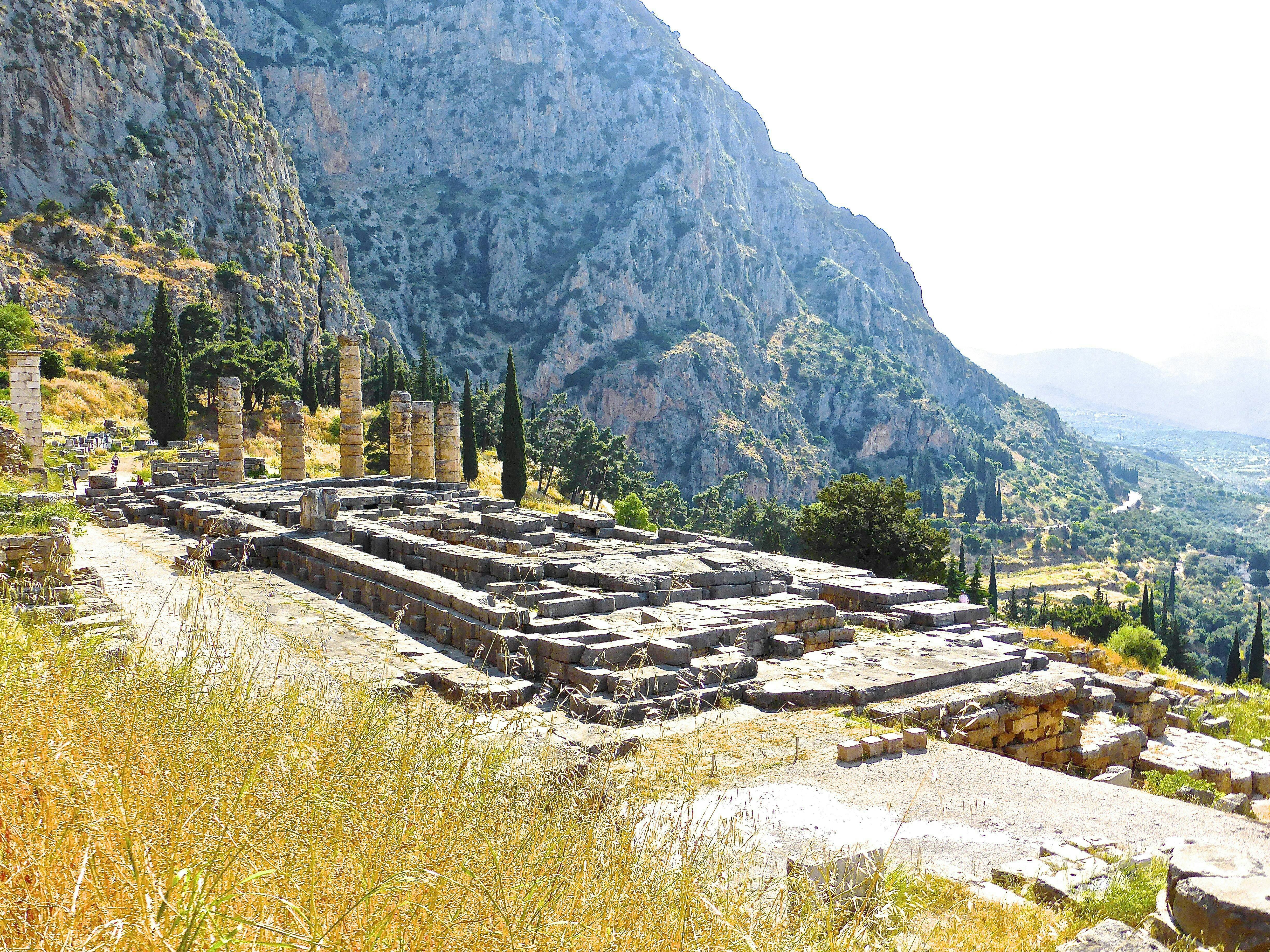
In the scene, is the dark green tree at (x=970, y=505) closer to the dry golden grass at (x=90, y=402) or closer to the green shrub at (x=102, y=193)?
the dry golden grass at (x=90, y=402)

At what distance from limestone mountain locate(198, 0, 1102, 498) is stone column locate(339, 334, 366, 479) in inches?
2695

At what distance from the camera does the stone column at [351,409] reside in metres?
31.3

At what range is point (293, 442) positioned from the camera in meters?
30.3

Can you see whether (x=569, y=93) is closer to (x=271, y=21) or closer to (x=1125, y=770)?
(x=271, y=21)

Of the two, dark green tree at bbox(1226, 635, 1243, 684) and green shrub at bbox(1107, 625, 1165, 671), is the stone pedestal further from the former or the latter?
dark green tree at bbox(1226, 635, 1243, 684)

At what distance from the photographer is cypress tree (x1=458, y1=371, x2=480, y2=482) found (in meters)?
44.9

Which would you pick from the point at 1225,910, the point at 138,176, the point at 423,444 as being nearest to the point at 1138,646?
the point at 1225,910

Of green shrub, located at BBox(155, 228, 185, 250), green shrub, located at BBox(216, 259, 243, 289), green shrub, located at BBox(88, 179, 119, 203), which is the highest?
green shrub, located at BBox(88, 179, 119, 203)

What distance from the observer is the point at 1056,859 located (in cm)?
575

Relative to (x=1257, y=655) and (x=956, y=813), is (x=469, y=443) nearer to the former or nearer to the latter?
(x=1257, y=655)

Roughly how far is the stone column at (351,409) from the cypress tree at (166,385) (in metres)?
11.5

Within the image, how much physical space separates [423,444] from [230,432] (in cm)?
685

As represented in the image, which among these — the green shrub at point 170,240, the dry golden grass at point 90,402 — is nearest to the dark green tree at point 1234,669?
the dry golden grass at point 90,402

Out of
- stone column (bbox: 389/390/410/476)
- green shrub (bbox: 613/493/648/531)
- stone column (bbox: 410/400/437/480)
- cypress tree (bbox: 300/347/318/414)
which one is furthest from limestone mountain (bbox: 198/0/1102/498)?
stone column (bbox: 410/400/437/480)
